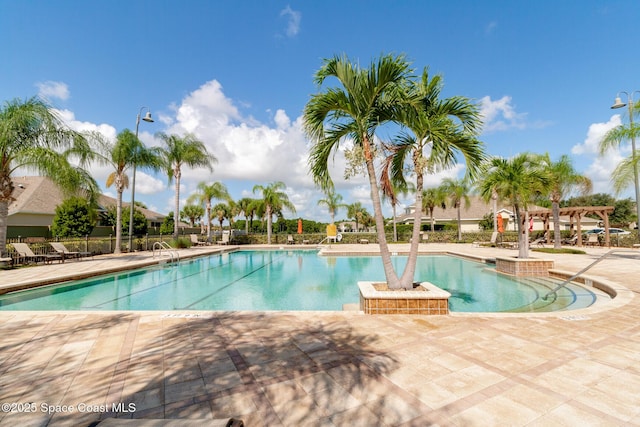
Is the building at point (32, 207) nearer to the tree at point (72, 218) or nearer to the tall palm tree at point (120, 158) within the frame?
the tree at point (72, 218)

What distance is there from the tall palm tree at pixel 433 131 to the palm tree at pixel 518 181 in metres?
6.28

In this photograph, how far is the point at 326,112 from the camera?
5.92 metres

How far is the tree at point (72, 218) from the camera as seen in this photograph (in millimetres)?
21827

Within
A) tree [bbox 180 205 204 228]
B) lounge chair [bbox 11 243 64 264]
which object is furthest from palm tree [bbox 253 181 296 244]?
tree [bbox 180 205 204 228]

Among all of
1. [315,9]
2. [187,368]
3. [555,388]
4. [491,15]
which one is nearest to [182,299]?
[187,368]

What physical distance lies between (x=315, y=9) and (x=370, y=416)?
13.3 metres

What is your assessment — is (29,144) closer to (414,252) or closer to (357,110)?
(357,110)

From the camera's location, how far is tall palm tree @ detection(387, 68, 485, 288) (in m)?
5.64

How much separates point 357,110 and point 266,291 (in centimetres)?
672

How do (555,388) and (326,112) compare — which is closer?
(555,388)

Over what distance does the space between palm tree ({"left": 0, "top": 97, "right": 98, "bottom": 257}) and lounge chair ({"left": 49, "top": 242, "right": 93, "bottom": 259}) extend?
2.28 m

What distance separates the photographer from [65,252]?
44.6 ft

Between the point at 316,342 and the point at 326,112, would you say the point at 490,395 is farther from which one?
the point at 326,112

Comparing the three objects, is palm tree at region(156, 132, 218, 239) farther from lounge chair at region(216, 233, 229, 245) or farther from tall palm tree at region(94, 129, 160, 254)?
lounge chair at region(216, 233, 229, 245)
